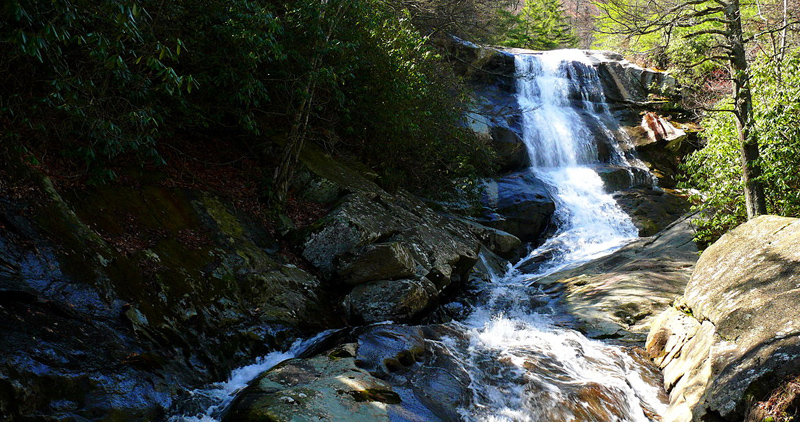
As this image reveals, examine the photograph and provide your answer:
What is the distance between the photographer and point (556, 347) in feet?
22.2

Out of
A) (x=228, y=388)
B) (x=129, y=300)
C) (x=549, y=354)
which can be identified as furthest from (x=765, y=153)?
(x=129, y=300)

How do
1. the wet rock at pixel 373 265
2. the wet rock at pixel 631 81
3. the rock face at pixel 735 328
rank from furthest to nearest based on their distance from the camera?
the wet rock at pixel 631 81 → the wet rock at pixel 373 265 → the rock face at pixel 735 328

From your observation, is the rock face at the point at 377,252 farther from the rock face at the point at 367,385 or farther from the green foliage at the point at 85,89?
the green foliage at the point at 85,89

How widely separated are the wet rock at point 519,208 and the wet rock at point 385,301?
24.9 ft

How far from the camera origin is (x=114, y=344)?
435cm

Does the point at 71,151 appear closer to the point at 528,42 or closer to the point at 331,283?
the point at 331,283

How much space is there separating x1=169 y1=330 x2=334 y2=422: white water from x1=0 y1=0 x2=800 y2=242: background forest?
3.00 metres

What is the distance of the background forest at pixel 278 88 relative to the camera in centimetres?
483

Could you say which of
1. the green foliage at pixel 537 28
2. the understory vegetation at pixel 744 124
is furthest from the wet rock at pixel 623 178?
the green foliage at pixel 537 28

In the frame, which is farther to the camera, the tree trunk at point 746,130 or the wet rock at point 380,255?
the wet rock at point 380,255

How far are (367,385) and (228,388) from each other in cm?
153

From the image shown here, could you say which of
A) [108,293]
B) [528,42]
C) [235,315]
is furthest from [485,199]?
[528,42]

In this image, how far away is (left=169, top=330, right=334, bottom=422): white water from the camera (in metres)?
4.34

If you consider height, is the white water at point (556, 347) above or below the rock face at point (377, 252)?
below
